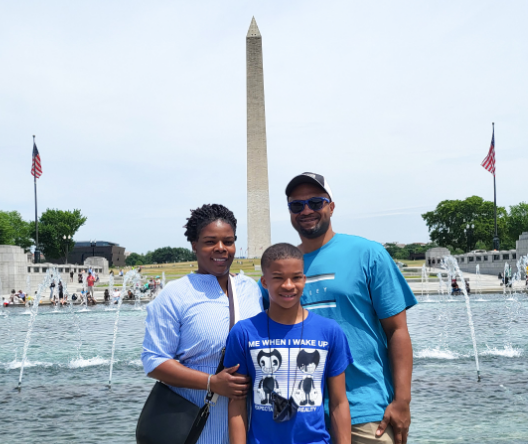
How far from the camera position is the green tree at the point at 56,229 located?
70125 mm

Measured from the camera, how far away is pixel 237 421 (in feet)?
8.15

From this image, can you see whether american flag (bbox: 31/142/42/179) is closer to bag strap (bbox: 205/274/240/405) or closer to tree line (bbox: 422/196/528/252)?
bag strap (bbox: 205/274/240/405)

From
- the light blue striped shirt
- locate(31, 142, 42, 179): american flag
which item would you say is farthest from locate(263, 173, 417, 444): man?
locate(31, 142, 42, 179): american flag

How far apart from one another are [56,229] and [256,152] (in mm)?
34808

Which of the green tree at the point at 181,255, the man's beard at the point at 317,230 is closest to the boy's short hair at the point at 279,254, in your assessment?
the man's beard at the point at 317,230

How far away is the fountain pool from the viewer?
6.48 meters

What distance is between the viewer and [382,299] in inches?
110

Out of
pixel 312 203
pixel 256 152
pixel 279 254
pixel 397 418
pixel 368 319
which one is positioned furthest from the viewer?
pixel 256 152

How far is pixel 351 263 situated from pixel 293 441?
859 millimetres

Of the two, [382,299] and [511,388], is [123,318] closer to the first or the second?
[511,388]

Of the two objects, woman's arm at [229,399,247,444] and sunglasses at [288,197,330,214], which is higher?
sunglasses at [288,197,330,214]

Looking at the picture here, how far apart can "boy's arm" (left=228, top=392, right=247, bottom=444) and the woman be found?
0.17ft

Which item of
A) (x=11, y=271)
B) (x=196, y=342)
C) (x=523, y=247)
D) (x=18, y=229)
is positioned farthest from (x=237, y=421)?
(x=18, y=229)

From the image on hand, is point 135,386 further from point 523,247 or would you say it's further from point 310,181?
point 523,247
